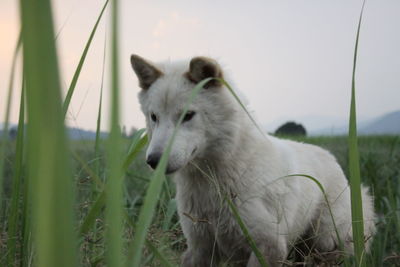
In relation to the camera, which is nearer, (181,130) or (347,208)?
(181,130)

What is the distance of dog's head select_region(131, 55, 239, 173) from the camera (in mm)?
2484

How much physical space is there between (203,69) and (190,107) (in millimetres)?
255

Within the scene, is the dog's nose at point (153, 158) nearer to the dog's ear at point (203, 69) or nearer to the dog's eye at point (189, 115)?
the dog's eye at point (189, 115)

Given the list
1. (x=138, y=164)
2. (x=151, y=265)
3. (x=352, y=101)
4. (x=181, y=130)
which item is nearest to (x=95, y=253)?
(x=151, y=265)

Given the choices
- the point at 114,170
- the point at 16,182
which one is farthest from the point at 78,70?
the point at 114,170

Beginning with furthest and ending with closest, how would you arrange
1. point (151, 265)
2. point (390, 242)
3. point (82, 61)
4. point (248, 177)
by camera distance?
point (390, 242)
point (248, 177)
point (151, 265)
point (82, 61)

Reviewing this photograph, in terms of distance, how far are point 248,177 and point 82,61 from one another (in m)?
1.42

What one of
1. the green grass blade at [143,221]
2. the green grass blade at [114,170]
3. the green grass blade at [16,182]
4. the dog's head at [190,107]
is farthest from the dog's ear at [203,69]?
the green grass blade at [114,170]

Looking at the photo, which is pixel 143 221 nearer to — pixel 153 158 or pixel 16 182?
pixel 16 182

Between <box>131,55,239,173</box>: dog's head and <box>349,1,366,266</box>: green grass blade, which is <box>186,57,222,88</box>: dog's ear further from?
<box>349,1,366,266</box>: green grass blade

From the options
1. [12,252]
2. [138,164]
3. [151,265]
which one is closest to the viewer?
[12,252]

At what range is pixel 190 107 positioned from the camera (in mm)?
2586

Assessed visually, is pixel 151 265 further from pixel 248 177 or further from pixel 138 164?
pixel 138 164

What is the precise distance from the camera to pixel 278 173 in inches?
Result: 112
